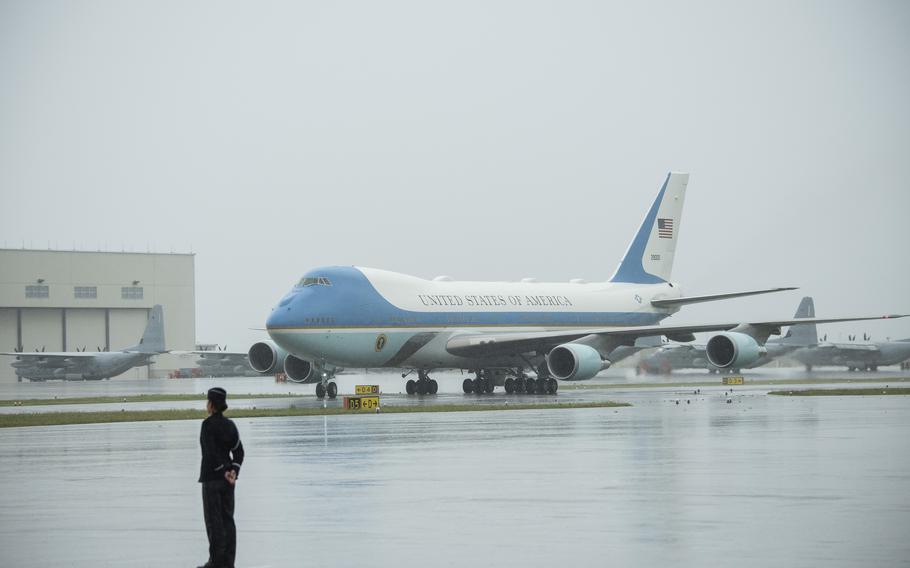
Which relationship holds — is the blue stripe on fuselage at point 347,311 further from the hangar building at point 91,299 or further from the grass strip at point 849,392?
the hangar building at point 91,299

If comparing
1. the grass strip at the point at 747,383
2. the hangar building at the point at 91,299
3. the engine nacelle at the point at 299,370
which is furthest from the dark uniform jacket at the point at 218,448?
the hangar building at the point at 91,299

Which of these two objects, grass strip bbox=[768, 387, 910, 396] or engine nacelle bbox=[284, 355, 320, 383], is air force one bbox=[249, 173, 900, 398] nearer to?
engine nacelle bbox=[284, 355, 320, 383]

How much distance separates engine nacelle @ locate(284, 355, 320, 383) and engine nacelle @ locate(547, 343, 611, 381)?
990 centimetres

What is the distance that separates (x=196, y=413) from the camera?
34531 millimetres

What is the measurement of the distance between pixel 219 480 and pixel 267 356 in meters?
38.7

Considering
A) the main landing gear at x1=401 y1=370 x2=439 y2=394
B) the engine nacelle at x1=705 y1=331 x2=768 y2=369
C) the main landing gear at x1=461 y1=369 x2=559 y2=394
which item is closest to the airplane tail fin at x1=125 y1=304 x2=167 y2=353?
the main landing gear at x1=461 y1=369 x2=559 y2=394

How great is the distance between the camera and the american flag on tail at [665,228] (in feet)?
193

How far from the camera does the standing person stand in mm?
10961

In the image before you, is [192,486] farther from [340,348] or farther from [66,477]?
[340,348]

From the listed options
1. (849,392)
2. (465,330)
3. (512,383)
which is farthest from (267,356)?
(849,392)

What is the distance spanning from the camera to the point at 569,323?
5316 cm

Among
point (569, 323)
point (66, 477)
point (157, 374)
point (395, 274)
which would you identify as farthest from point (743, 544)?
point (157, 374)

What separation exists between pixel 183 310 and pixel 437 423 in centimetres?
7828

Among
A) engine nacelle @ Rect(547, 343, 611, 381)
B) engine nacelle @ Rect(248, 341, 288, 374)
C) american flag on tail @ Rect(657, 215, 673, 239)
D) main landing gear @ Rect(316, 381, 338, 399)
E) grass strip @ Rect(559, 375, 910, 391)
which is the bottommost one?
grass strip @ Rect(559, 375, 910, 391)
